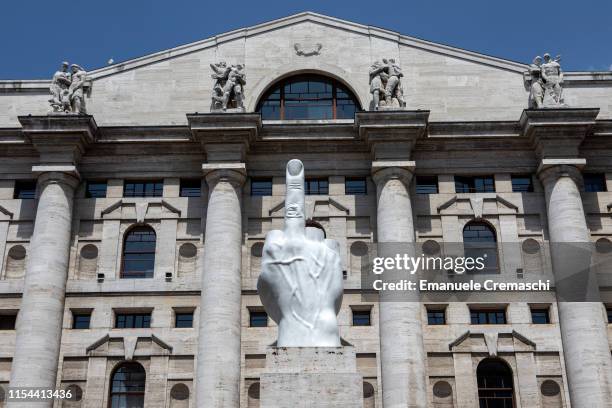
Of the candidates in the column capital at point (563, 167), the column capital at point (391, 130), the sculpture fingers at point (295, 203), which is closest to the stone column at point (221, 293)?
the column capital at point (391, 130)

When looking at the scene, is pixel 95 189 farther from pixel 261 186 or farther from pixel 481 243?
pixel 481 243

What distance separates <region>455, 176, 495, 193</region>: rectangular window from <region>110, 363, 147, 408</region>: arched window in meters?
16.3

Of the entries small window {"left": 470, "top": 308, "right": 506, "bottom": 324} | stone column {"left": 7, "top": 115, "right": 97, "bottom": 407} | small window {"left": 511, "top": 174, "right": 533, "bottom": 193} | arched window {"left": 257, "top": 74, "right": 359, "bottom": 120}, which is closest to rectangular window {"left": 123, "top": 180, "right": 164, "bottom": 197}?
stone column {"left": 7, "top": 115, "right": 97, "bottom": 407}

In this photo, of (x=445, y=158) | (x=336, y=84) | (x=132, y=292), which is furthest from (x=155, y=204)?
(x=445, y=158)

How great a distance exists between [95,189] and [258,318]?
32.5 ft

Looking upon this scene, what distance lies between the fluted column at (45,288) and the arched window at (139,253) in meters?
2.56

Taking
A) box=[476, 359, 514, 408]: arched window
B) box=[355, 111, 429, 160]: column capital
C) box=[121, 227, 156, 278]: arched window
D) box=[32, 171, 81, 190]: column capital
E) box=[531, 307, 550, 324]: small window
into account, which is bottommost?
box=[476, 359, 514, 408]: arched window

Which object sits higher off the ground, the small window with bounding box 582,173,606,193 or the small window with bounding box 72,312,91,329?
the small window with bounding box 582,173,606,193

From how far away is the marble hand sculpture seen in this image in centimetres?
1881

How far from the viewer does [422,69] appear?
41.5 meters

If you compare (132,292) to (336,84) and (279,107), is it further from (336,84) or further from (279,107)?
(336,84)

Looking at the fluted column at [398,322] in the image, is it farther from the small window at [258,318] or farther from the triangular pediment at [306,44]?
the triangular pediment at [306,44]

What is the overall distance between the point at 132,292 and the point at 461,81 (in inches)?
722

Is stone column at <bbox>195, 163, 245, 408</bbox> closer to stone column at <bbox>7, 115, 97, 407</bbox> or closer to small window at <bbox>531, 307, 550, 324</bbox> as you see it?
stone column at <bbox>7, 115, 97, 407</bbox>
